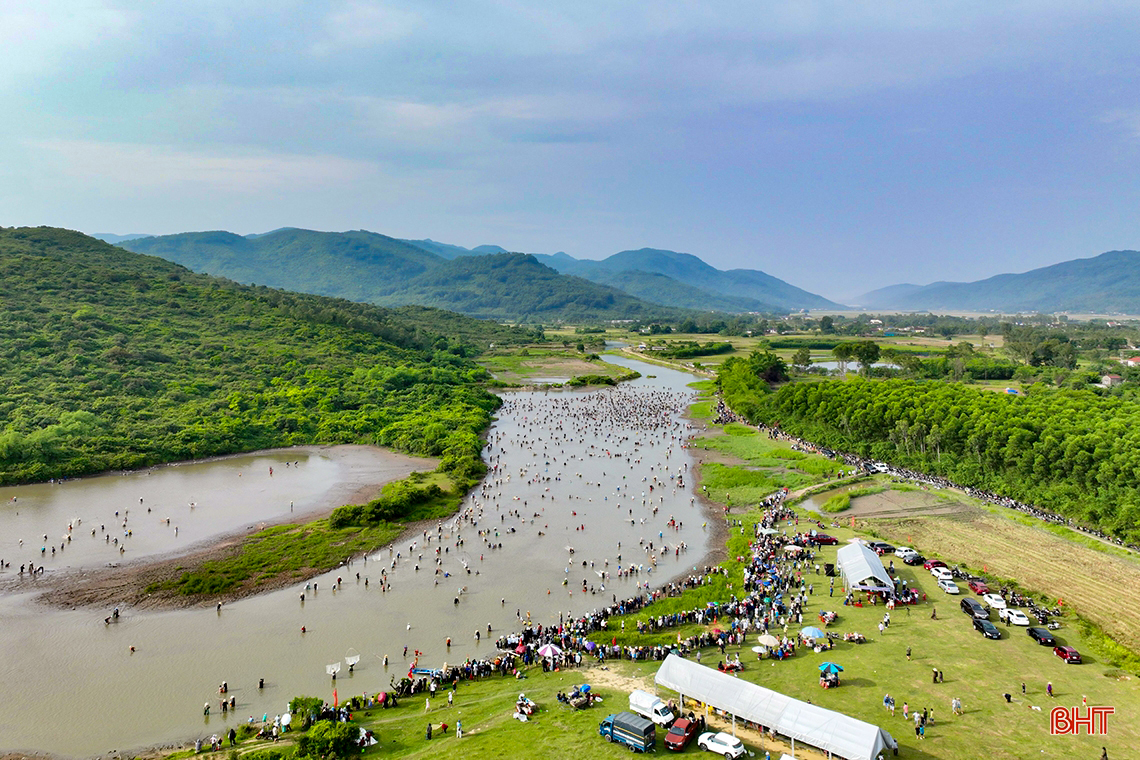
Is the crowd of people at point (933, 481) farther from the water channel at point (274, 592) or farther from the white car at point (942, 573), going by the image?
the water channel at point (274, 592)

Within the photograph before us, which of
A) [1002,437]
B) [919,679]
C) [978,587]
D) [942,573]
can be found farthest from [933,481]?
[919,679]

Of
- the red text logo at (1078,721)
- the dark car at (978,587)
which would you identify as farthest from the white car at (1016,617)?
the red text logo at (1078,721)

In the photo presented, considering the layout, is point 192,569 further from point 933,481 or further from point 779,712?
point 933,481

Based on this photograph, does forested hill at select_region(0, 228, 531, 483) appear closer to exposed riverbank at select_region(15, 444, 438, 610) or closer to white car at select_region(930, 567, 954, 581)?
exposed riverbank at select_region(15, 444, 438, 610)

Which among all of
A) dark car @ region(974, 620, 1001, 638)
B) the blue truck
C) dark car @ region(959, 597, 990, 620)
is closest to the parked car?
dark car @ region(959, 597, 990, 620)

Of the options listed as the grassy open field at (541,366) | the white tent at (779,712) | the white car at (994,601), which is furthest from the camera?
the grassy open field at (541,366)

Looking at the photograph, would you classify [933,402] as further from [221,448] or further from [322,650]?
[221,448]
